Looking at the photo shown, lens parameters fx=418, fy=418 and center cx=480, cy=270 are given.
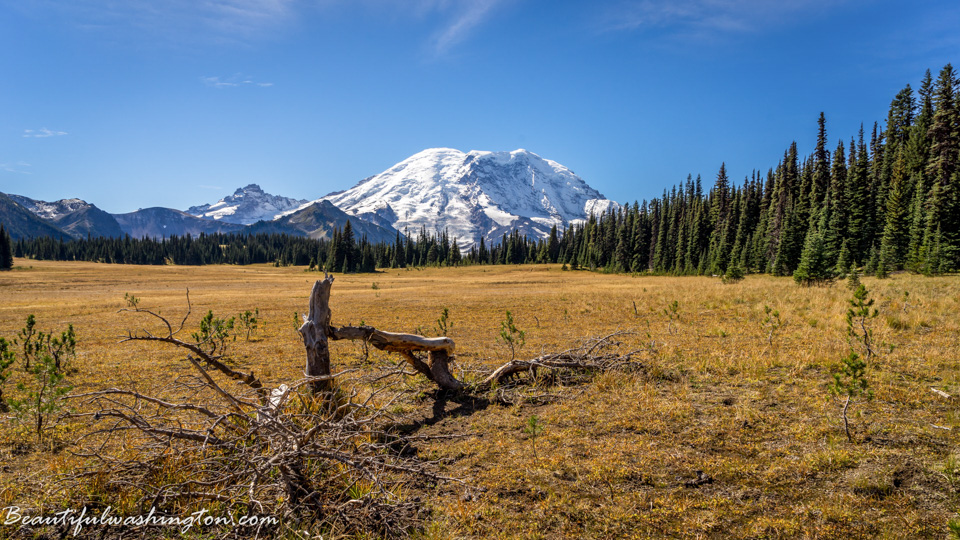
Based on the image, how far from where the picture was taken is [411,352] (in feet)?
28.2

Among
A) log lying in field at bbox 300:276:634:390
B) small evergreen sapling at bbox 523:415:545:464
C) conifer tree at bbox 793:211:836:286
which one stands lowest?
small evergreen sapling at bbox 523:415:545:464

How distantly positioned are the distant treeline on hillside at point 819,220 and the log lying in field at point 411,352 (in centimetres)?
2598

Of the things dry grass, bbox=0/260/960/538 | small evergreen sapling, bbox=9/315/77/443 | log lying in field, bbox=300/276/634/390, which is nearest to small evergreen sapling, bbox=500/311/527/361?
dry grass, bbox=0/260/960/538

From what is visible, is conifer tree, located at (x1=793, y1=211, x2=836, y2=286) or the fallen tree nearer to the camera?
the fallen tree

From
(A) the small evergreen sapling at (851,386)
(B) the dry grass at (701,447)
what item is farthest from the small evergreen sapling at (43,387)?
(A) the small evergreen sapling at (851,386)

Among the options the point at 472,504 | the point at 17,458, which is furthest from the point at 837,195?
the point at 17,458

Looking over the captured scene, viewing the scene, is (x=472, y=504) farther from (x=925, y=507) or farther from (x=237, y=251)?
(x=237, y=251)

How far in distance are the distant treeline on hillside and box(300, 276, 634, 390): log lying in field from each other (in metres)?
26.0

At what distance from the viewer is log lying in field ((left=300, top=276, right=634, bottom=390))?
284 inches

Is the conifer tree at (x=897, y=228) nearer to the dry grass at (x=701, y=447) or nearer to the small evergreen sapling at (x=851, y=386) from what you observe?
the dry grass at (x=701, y=447)

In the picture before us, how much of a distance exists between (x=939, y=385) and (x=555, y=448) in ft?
22.7

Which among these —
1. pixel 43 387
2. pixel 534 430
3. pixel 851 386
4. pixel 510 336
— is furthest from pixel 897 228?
pixel 43 387

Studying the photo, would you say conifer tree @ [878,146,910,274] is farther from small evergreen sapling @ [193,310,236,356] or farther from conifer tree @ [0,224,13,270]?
conifer tree @ [0,224,13,270]

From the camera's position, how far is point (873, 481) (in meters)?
4.45
